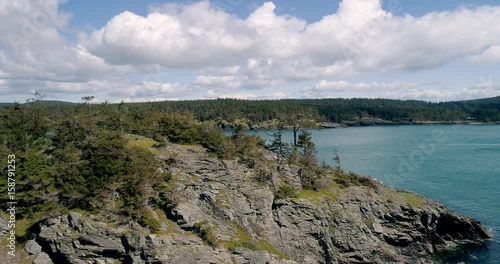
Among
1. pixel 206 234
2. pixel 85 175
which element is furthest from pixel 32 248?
pixel 206 234

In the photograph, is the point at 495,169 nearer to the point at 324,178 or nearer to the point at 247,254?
the point at 324,178

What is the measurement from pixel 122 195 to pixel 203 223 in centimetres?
753

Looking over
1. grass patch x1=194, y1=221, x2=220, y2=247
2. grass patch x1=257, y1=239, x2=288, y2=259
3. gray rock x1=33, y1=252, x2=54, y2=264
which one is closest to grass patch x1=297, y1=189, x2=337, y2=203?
grass patch x1=257, y1=239, x2=288, y2=259

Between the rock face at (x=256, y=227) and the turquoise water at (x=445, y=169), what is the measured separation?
22.6 feet

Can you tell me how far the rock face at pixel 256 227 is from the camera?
31.5m

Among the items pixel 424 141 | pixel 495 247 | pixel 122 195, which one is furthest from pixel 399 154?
pixel 122 195

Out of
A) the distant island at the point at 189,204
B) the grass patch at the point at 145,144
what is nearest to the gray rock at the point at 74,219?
the distant island at the point at 189,204

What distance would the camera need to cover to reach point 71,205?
33.7 m

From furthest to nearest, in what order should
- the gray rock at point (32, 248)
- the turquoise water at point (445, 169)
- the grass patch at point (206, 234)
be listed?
the turquoise water at point (445, 169) → the grass patch at point (206, 234) → the gray rock at point (32, 248)

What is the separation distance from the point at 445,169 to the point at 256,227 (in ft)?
202

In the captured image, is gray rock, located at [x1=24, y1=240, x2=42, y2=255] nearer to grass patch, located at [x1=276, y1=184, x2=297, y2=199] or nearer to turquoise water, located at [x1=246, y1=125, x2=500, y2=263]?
grass patch, located at [x1=276, y1=184, x2=297, y2=199]

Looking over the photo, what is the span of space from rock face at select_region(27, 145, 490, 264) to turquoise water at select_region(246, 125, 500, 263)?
6882 mm

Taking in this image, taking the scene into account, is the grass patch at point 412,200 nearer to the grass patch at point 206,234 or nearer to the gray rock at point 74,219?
the grass patch at point 206,234

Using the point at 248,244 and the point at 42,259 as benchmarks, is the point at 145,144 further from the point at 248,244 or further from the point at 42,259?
the point at 248,244
